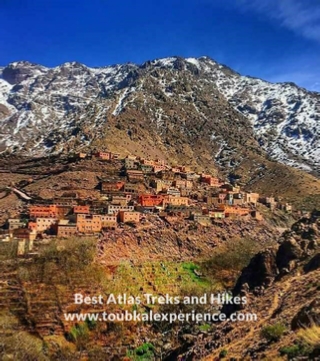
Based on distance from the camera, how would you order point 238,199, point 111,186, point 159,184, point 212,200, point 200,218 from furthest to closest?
point 238,199
point 159,184
point 212,200
point 111,186
point 200,218

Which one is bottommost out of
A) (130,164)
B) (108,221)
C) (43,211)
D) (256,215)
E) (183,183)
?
(108,221)

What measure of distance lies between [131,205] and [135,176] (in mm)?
16131

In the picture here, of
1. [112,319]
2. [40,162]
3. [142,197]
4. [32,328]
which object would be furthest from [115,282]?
[40,162]

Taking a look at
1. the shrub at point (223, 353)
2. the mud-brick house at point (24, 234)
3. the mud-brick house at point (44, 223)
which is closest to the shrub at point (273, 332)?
the shrub at point (223, 353)

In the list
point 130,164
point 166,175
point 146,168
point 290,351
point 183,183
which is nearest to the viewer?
point 290,351

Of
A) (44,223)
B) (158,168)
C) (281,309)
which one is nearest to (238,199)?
(158,168)

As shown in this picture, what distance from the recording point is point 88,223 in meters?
64.8

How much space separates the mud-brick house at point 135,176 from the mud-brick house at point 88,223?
24.7 meters

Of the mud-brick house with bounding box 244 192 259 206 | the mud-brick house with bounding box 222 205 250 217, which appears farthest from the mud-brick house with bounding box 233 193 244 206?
the mud-brick house with bounding box 222 205 250 217

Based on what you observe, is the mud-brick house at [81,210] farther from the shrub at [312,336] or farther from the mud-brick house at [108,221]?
the shrub at [312,336]

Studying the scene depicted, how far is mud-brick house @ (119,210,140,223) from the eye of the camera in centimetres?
6875

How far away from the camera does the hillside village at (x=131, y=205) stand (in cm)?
6356

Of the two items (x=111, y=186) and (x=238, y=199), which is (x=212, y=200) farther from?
(x=111, y=186)

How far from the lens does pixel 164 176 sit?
96875 mm
